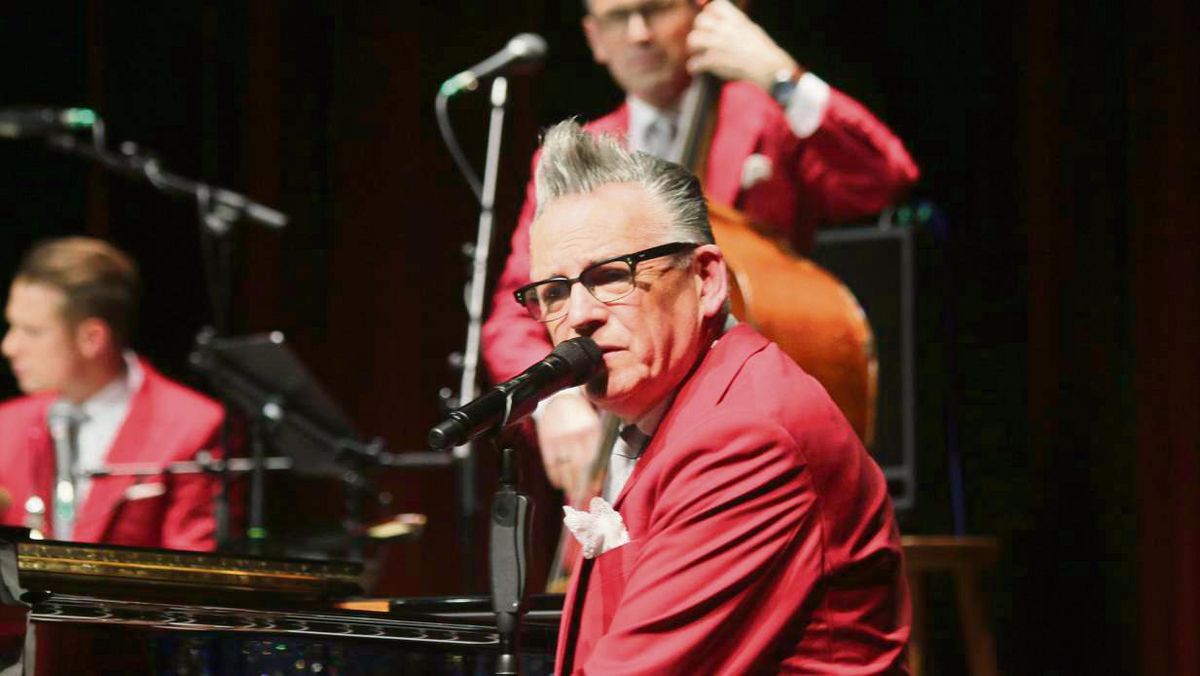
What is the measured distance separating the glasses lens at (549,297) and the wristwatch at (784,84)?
1.27m

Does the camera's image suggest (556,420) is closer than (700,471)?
No

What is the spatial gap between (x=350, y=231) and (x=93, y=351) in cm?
109

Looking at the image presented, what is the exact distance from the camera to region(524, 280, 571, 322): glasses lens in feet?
6.64

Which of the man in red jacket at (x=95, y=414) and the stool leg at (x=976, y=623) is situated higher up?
the man in red jacket at (x=95, y=414)

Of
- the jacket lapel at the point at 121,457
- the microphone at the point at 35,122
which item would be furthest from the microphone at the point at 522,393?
the microphone at the point at 35,122

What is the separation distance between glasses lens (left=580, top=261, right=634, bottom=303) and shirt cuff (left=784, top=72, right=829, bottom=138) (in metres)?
1.32

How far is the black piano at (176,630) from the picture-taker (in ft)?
6.16

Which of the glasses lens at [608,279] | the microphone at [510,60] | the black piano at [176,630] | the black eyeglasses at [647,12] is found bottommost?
the black piano at [176,630]

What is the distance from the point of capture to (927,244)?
14.1ft

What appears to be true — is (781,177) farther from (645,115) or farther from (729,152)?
(645,115)

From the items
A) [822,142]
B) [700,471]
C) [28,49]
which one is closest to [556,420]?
[822,142]

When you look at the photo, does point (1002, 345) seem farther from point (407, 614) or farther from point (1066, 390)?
point (407, 614)

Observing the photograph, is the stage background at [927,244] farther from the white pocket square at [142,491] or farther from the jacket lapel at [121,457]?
the white pocket square at [142,491]

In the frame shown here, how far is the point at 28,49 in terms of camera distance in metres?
5.79
